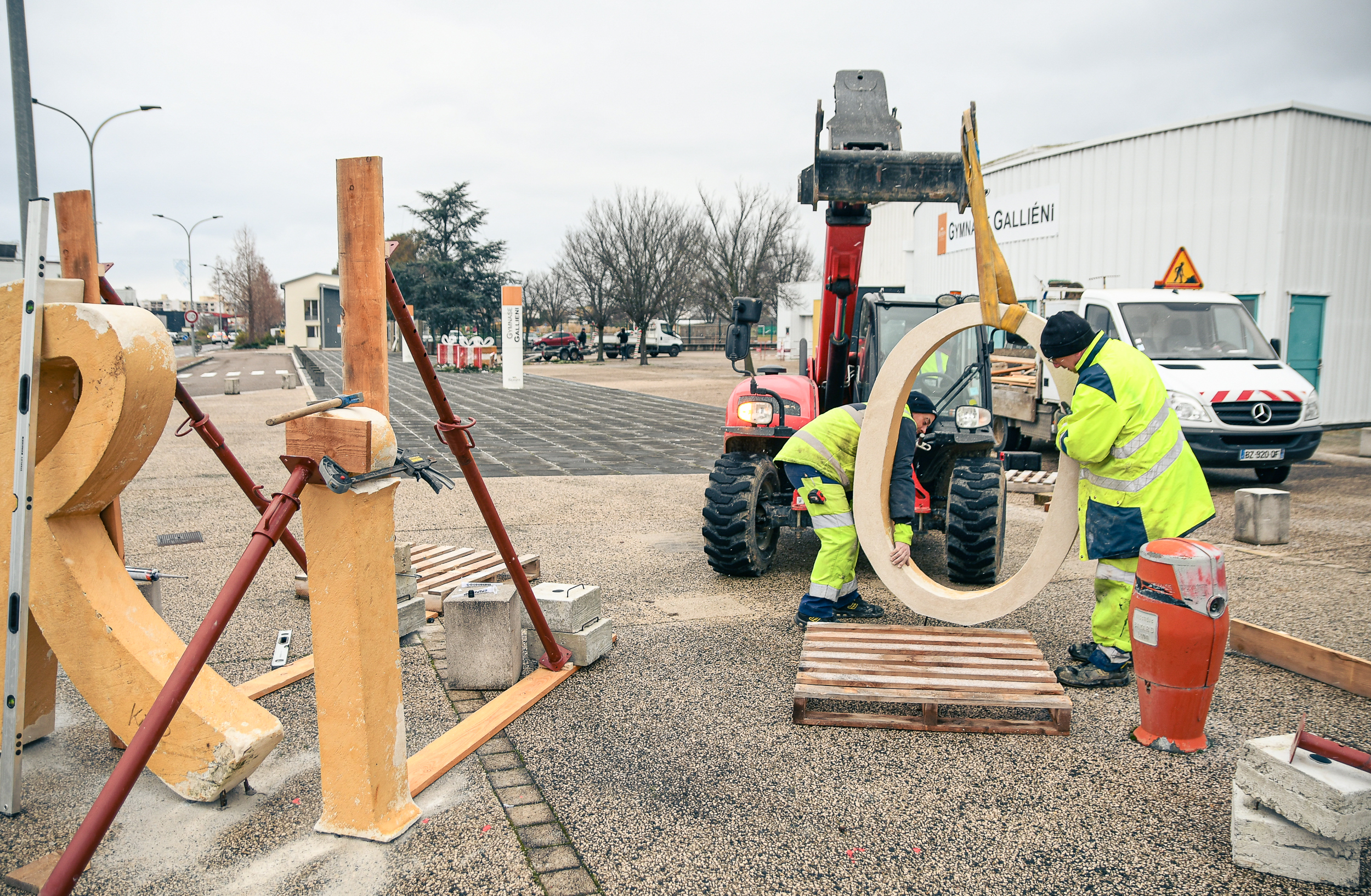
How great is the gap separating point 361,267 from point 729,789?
8.40ft

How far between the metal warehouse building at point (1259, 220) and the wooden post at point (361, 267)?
11910 millimetres

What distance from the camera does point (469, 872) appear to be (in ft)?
10.3

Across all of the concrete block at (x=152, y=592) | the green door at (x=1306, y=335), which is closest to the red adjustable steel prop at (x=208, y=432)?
the concrete block at (x=152, y=592)

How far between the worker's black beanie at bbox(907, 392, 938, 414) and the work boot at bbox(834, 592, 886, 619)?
4.18ft

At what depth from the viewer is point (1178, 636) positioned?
12.6 feet

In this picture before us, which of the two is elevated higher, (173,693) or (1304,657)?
(173,693)

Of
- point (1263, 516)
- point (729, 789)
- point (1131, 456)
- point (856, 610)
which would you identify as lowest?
point (729, 789)

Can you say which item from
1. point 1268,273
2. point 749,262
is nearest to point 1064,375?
point 1268,273

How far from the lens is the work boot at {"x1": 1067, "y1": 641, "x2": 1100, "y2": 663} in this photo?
197 inches

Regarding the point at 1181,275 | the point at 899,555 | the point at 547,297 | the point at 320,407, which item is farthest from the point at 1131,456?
the point at 547,297

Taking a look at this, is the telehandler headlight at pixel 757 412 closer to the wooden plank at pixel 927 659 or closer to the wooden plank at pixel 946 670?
the wooden plank at pixel 927 659

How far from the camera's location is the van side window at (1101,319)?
1180 cm

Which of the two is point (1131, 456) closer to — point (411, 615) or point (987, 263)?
point (987, 263)

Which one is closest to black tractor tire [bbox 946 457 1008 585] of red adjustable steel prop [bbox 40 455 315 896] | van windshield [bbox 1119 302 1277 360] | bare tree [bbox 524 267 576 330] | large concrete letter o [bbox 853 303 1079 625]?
large concrete letter o [bbox 853 303 1079 625]
